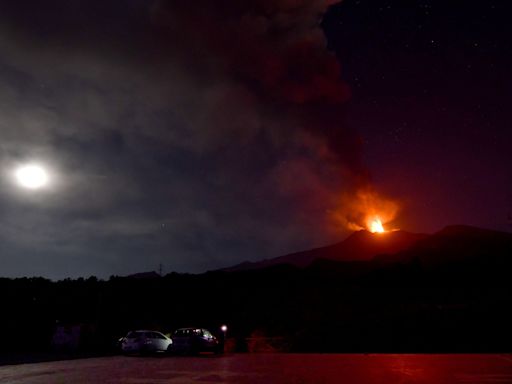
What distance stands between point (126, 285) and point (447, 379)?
70.4m

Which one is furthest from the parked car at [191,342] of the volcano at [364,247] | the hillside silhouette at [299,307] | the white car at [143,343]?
the volcano at [364,247]

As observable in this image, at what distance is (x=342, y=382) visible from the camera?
13547 millimetres

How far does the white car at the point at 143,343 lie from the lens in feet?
95.1

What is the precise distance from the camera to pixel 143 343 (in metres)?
29.1

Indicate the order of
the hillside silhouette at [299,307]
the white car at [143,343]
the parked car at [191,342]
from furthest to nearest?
1. the hillside silhouette at [299,307]
2. the white car at [143,343]
3. the parked car at [191,342]

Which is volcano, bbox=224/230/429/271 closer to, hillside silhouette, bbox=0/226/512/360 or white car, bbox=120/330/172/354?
hillside silhouette, bbox=0/226/512/360

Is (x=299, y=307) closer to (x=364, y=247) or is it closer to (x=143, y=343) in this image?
(x=143, y=343)

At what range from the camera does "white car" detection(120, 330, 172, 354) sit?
95.1 feet

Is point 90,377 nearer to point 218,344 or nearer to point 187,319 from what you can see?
point 218,344

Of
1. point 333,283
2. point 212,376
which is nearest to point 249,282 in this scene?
point 333,283

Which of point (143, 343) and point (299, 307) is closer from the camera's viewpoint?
point (143, 343)

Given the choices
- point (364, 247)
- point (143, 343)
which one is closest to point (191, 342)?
point (143, 343)

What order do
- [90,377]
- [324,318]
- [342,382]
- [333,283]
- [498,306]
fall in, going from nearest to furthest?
1. [342,382]
2. [90,377]
3. [498,306]
4. [324,318]
5. [333,283]

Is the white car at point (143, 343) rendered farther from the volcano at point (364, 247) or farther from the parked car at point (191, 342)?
the volcano at point (364, 247)
